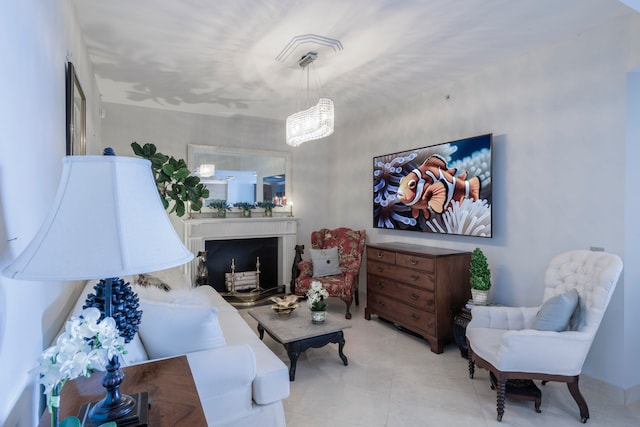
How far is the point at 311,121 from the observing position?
9.94 feet

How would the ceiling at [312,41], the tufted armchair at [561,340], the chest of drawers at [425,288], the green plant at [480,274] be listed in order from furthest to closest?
the chest of drawers at [425,288]
the green plant at [480,274]
the ceiling at [312,41]
the tufted armchair at [561,340]

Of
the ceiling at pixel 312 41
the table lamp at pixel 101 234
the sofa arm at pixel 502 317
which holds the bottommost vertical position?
the sofa arm at pixel 502 317

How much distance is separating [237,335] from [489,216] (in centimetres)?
248

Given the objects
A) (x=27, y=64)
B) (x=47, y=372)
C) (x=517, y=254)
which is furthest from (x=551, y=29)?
(x=47, y=372)

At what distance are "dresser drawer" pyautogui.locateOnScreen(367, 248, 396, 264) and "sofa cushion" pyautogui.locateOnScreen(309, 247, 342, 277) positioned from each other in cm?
73

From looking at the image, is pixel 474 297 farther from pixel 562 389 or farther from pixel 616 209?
pixel 616 209

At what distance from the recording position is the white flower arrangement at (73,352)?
69cm

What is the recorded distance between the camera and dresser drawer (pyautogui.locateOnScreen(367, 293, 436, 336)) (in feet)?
10.8

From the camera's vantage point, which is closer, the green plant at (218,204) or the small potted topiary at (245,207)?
the green plant at (218,204)

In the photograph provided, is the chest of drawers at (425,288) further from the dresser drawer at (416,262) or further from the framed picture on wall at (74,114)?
the framed picture on wall at (74,114)

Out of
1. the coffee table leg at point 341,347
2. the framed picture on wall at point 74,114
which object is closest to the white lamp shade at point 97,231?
the framed picture on wall at point 74,114

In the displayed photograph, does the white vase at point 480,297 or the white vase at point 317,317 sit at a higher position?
the white vase at point 480,297

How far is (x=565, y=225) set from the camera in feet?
9.09

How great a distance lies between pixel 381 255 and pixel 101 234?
3.36 metres
